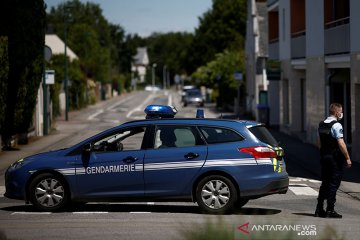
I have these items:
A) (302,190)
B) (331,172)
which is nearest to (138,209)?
(331,172)

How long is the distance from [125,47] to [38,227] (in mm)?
140560

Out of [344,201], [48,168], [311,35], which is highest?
[311,35]

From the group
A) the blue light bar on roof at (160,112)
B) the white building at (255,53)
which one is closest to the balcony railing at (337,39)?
the blue light bar on roof at (160,112)

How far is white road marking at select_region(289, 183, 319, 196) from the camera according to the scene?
1664cm

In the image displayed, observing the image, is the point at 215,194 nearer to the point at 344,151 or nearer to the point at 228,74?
the point at 344,151

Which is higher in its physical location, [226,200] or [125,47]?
[125,47]

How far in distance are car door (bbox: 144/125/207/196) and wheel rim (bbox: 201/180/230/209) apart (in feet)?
0.87

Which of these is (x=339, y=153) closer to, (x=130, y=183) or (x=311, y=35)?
(x=130, y=183)

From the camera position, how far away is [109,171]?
1297 centimetres

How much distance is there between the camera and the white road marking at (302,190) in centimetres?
1664

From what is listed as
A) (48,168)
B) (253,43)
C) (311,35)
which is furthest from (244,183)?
(253,43)

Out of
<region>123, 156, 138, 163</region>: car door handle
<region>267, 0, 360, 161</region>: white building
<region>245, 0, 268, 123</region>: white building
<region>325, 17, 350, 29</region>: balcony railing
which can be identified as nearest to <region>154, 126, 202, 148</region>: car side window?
<region>123, 156, 138, 163</region>: car door handle

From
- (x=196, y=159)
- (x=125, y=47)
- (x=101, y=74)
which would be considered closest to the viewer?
(x=196, y=159)

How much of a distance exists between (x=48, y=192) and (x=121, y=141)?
4.55ft
